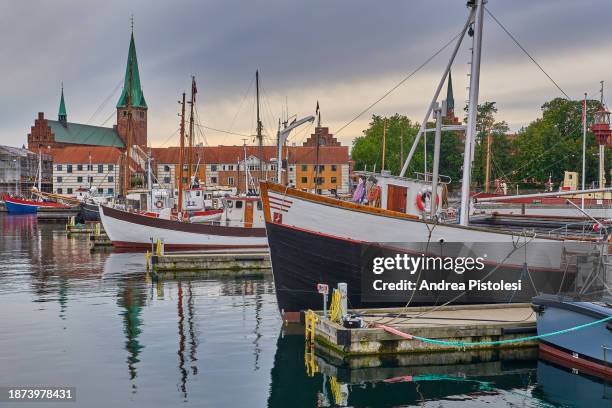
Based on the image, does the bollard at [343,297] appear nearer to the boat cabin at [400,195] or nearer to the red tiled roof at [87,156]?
the boat cabin at [400,195]

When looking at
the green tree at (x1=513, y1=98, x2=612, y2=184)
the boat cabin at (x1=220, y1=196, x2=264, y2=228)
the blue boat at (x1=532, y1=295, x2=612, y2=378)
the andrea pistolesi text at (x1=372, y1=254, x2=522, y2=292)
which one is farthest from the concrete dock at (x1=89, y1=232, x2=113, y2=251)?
the green tree at (x1=513, y1=98, x2=612, y2=184)

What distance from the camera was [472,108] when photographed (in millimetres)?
21531

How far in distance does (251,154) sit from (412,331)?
109 meters

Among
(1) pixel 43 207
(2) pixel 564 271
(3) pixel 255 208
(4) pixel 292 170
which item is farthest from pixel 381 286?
(4) pixel 292 170

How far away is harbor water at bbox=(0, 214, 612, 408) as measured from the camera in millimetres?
15781

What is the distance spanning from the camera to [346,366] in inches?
706

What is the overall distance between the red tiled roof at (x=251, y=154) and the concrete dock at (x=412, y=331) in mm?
103683

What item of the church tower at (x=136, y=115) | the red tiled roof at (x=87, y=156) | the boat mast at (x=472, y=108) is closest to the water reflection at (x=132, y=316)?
the boat mast at (x=472, y=108)

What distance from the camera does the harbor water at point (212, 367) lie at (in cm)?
1578

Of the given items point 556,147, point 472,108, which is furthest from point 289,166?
point 472,108

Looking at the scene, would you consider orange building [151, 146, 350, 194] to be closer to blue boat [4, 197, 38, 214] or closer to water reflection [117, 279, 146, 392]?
blue boat [4, 197, 38, 214]

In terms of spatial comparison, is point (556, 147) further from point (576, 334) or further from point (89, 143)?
point (89, 143)

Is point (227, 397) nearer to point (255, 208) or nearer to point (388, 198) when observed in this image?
point (388, 198)

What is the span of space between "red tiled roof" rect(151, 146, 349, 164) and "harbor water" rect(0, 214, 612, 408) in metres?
97.8
